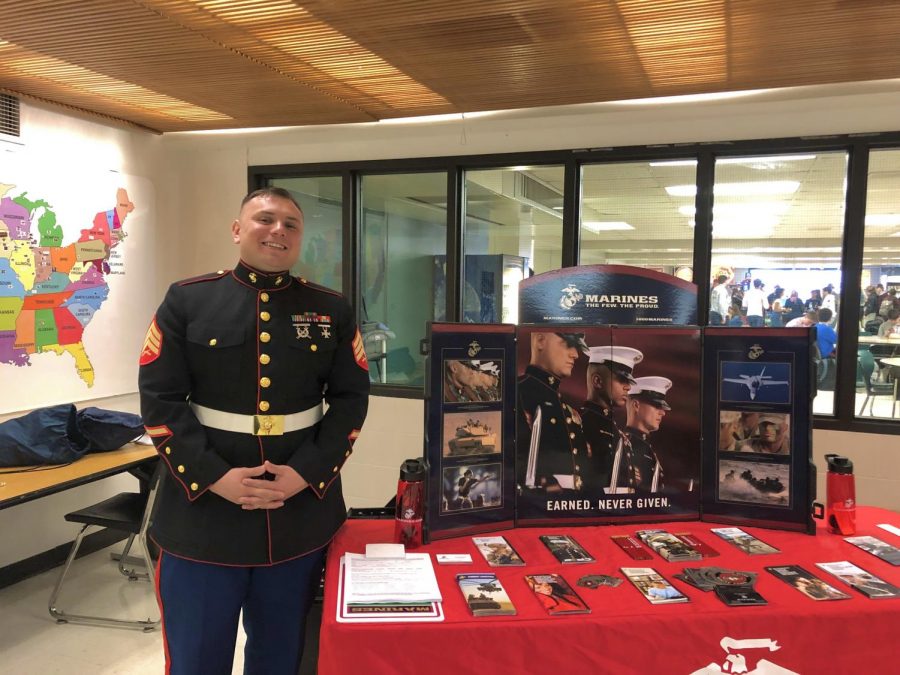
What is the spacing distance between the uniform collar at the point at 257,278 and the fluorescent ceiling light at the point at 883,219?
10.8 feet

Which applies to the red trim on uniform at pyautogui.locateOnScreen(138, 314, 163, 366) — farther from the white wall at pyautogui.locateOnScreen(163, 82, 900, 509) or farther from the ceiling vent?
the white wall at pyautogui.locateOnScreen(163, 82, 900, 509)

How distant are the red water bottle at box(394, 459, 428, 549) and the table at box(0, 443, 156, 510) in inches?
71.7

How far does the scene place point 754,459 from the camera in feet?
6.42

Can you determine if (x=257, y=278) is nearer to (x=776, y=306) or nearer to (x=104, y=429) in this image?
(x=104, y=429)

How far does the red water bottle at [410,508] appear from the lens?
1782 millimetres

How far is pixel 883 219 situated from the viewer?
3.56 m

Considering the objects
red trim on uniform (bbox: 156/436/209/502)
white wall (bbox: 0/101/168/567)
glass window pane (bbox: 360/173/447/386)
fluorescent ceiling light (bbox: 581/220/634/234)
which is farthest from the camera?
glass window pane (bbox: 360/173/447/386)

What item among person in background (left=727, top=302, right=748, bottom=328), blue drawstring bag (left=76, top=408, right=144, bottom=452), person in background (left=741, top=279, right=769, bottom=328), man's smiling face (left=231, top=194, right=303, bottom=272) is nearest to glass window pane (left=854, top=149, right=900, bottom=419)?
person in background (left=741, top=279, right=769, bottom=328)

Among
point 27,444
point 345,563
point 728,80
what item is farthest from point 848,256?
point 27,444

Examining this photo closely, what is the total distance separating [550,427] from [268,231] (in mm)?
995

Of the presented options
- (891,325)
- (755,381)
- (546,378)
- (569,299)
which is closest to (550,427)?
(546,378)

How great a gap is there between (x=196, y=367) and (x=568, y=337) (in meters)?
1.08

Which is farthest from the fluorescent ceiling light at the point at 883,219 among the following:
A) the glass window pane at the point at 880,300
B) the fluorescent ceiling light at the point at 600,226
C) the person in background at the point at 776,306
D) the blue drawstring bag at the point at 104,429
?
the blue drawstring bag at the point at 104,429

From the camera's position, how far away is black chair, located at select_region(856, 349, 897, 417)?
3.60 metres
